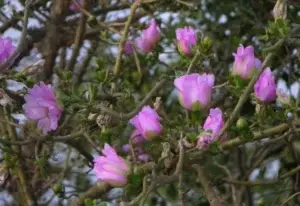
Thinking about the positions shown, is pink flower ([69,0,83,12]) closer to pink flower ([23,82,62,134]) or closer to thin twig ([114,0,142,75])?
thin twig ([114,0,142,75])

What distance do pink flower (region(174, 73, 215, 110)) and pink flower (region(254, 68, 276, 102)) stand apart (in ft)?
0.41

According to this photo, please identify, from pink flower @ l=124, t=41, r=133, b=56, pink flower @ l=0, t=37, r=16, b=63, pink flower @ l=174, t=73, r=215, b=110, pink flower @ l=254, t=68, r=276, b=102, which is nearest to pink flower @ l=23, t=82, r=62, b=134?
pink flower @ l=0, t=37, r=16, b=63

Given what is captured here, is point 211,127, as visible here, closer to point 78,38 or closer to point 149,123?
point 149,123

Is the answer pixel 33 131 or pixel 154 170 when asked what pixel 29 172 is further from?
pixel 154 170

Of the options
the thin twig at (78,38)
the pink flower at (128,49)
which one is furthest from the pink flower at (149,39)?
the thin twig at (78,38)

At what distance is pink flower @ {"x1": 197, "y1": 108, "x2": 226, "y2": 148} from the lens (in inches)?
52.6

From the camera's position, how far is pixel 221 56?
7.76 feet

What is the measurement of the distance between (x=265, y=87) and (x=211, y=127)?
14cm

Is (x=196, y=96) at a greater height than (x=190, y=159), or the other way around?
(x=196, y=96)

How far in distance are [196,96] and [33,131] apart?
20.8 inches

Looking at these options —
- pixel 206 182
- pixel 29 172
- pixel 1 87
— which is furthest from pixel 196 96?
pixel 29 172

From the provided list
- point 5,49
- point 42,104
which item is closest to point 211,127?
point 42,104

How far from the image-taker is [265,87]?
142cm

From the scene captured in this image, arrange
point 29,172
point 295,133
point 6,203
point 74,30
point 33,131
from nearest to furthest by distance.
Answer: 1. point 295,133
2. point 33,131
3. point 29,172
4. point 6,203
5. point 74,30
